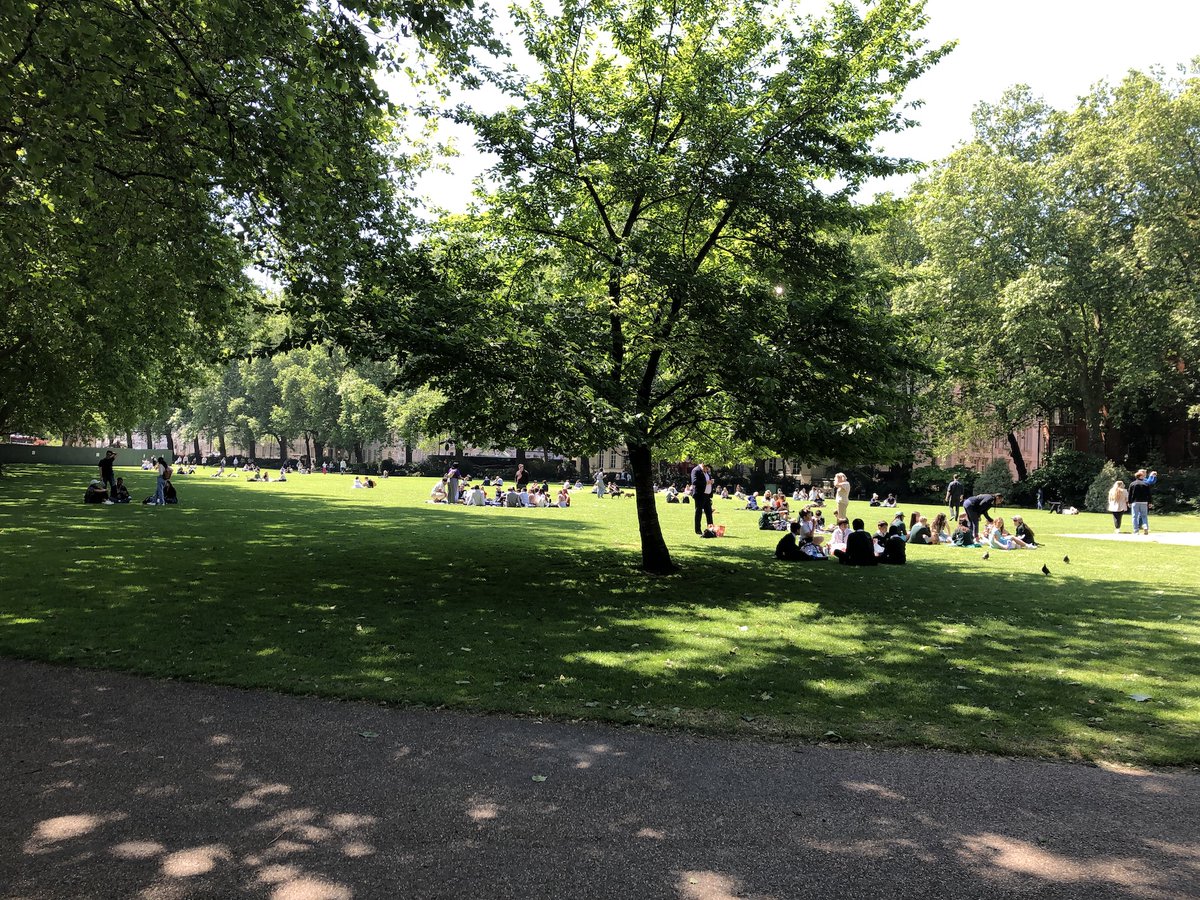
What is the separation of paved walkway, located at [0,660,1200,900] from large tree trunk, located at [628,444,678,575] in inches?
310

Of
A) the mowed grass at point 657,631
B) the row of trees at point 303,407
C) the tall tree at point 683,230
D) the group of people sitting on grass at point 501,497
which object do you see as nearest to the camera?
the mowed grass at point 657,631

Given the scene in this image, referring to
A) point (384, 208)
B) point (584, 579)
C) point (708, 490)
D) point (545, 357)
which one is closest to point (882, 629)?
point (584, 579)

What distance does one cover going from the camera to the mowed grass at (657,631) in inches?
235

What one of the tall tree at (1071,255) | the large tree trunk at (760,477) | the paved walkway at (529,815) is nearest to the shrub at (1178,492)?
the tall tree at (1071,255)

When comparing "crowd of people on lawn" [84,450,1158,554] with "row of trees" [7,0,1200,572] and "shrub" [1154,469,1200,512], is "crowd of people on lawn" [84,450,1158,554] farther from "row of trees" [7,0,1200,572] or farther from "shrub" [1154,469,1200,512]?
"row of trees" [7,0,1200,572]

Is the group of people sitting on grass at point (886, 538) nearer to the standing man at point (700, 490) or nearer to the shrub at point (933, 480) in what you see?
the standing man at point (700, 490)

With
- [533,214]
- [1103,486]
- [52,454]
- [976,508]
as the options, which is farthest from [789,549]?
[52,454]

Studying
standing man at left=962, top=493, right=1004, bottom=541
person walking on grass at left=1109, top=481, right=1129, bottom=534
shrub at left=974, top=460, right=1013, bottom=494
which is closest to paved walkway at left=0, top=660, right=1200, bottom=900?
standing man at left=962, top=493, right=1004, bottom=541

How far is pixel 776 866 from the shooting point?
11.9 ft

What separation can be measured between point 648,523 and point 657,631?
15.7 feet

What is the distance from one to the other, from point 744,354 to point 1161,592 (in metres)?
8.12

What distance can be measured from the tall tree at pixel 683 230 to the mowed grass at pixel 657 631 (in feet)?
8.78

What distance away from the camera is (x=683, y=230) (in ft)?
40.8

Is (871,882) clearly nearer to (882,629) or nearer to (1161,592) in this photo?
(882,629)
